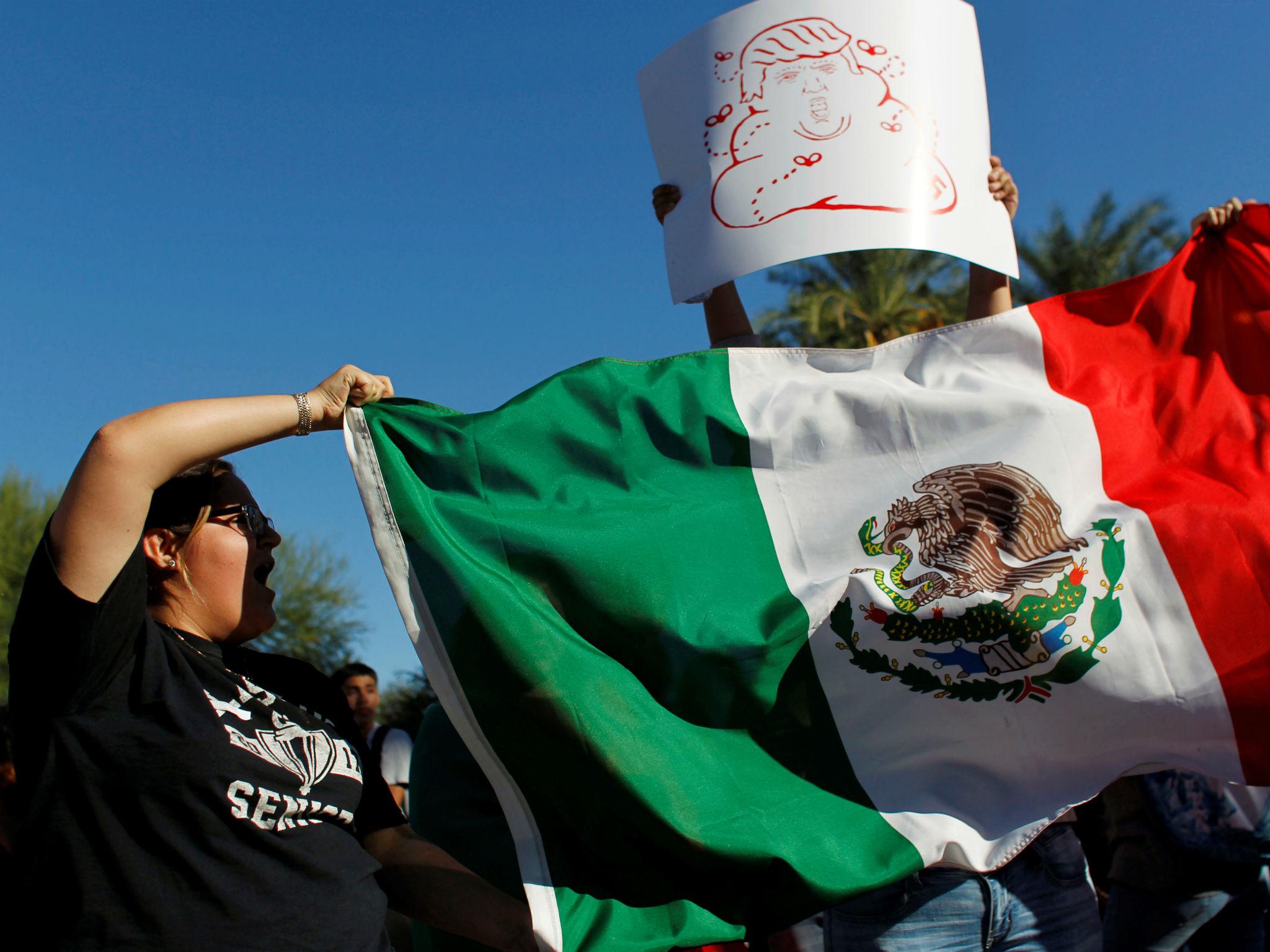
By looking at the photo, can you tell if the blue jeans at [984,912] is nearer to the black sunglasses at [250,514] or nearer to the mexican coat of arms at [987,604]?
the mexican coat of arms at [987,604]

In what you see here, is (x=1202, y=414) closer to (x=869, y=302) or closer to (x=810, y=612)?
(x=810, y=612)

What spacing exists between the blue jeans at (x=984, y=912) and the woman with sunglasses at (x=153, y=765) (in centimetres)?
102

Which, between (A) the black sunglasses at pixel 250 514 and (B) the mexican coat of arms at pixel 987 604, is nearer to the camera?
(A) the black sunglasses at pixel 250 514

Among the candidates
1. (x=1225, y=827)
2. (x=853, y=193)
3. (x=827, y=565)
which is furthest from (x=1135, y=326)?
Answer: (x=1225, y=827)

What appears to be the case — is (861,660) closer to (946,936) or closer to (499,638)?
(946,936)

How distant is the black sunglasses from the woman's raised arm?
242 millimetres

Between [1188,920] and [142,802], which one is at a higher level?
[142,802]

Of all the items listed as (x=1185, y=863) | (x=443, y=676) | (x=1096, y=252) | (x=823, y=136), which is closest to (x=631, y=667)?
(x=443, y=676)

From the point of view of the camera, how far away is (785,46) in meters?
3.00

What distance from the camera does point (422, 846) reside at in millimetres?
2156

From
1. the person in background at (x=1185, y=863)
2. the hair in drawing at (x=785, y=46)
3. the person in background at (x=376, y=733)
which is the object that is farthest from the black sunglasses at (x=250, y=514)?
the person in background at (x=376, y=733)

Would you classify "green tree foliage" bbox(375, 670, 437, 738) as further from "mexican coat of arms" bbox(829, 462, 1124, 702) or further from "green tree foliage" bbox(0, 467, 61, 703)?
"mexican coat of arms" bbox(829, 462, 1124, 702)

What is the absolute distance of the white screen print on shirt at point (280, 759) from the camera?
179cm

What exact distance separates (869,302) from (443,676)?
14.6 m
